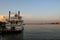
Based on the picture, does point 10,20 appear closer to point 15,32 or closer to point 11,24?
point 11,24

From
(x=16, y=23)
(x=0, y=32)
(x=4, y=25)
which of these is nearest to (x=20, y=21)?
(x=16, y=23)

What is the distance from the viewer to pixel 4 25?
5456 centimetres

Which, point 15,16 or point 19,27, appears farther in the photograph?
point 15,16

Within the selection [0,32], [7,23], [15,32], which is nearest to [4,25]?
[7,23]

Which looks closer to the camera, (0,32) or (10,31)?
(0,32)

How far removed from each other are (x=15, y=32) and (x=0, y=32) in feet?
24.3

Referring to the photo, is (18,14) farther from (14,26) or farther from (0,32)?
(0,32)

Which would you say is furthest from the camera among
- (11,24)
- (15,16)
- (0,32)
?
(15,16)

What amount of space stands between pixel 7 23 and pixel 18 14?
6208mm

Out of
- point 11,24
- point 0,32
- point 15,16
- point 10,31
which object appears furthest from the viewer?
point 15,16

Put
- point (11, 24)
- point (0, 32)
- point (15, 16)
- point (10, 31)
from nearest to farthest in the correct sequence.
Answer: point (0, 32) → point (10, 31) → point (11, 24) → point (15, 16)

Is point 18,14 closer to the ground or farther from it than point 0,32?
farther from it

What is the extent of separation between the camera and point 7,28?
53000mm

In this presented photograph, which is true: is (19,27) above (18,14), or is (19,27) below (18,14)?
below
